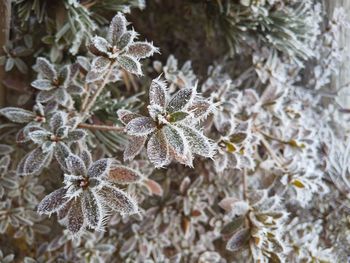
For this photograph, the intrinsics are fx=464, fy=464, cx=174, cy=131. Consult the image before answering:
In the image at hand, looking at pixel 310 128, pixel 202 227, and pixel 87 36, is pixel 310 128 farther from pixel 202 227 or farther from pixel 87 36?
pixel 87 36

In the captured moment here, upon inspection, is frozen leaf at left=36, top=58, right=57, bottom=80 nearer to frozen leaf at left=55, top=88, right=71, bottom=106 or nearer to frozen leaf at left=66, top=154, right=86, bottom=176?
frozen leaf at left=55, top=88, right=71, bottom=106

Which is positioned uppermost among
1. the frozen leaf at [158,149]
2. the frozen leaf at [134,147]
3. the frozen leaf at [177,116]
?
the frozen leaf at [177,116]

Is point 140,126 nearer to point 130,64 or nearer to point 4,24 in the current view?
point 130,64

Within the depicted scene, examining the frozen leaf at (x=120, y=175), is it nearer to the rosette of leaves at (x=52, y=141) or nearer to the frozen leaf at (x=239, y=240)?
the rosette of leaves at (x=52, y=141)

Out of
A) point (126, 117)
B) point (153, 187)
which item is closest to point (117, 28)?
point (126, 117)

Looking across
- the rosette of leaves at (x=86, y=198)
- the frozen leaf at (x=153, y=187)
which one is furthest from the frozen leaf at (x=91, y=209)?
the frozen leaf at (x=153, y=187)

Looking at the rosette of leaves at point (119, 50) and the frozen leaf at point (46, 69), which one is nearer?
the rosette of leaves at point (119, 50)
